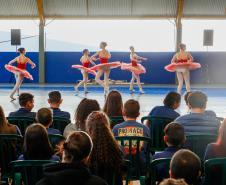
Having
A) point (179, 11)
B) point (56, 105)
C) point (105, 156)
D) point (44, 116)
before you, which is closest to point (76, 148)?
point (105, 156)

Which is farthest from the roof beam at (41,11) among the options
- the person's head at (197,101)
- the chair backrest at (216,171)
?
the chair backrest at (216,171)

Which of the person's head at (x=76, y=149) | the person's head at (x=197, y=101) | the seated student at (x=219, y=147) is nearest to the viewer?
the person's head at (x=76, y=149)

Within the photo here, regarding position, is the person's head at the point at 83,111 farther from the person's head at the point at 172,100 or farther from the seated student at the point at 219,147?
the seated student at the point at 219,147

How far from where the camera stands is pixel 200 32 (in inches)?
821

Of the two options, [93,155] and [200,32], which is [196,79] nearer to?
[200,32]

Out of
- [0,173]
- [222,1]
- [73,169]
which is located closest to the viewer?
[73,169]

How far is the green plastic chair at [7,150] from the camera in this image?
4090 millimetres

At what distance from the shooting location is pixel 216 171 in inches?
126

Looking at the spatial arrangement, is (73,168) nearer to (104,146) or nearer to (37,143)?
(104,146)

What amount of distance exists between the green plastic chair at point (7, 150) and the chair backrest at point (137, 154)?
1.00 meters

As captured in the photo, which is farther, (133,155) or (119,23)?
(119,23)

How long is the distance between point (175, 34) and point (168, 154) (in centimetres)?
1817

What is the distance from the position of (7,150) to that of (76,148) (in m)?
1.65

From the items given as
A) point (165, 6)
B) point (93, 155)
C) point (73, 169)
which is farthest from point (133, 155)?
point (165, 6)
